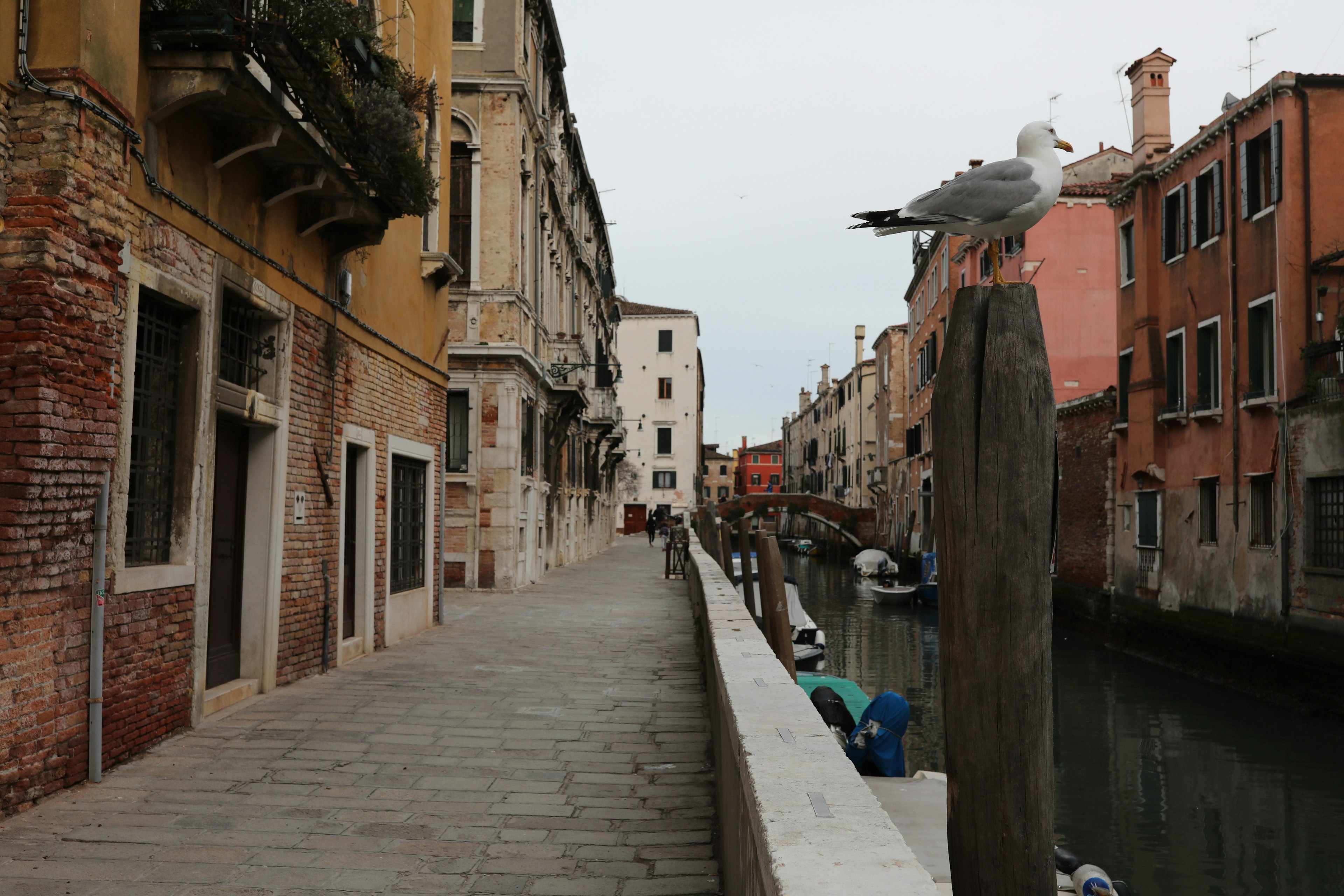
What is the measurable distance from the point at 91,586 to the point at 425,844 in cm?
217

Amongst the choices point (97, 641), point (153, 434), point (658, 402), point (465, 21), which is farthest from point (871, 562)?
point (97, 641)

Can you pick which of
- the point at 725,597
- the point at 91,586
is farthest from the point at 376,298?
the point at 91,586

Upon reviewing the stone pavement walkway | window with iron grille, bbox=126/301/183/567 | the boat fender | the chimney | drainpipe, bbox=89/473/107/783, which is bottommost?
the boat fender

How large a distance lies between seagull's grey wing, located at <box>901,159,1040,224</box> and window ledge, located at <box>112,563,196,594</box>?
4.41 metres

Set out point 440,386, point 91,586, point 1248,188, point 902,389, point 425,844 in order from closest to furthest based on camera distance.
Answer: point 425,844, point 91,586, point 440,386, point 1248,188, point 902,389

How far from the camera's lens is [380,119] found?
800cm

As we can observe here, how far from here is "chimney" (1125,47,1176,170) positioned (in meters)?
19.4

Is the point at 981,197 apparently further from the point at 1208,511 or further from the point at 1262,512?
the point at 1208,511

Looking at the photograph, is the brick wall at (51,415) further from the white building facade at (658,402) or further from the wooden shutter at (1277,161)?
the white building facade at (658,402)

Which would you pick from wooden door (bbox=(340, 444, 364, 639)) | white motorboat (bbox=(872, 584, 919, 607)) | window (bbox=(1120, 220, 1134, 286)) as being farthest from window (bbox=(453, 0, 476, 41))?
white motorboat (bbox=(872, 584, 919, 607))

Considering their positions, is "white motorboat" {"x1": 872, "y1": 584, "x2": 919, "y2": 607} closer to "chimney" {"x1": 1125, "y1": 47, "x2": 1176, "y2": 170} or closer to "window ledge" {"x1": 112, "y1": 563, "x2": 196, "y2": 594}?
"chimney" {"x1": 1125, "y1": 47, "x2": 1176, "y2": 170}

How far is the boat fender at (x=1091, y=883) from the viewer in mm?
5617

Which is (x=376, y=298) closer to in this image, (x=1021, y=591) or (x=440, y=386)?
(x=440, y=386)

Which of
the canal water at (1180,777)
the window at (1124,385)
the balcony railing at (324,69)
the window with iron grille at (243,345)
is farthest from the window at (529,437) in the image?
the window at (1124,385)
